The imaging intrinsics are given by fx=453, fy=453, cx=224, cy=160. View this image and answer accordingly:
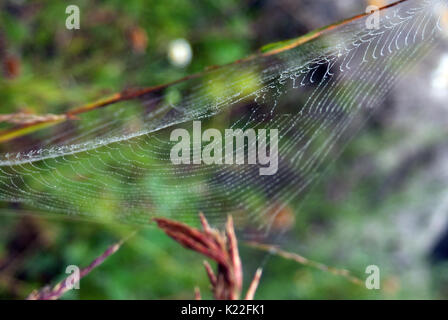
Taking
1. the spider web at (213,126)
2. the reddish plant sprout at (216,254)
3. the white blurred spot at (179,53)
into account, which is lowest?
the reddish plant sprout at (216,254)

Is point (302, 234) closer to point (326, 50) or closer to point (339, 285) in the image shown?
point (339, 285)

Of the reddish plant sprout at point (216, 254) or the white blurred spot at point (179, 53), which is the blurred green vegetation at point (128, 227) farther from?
the reddish plant sprout at point (216, 254)

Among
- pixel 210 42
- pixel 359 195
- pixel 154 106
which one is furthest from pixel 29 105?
pixel 359 195

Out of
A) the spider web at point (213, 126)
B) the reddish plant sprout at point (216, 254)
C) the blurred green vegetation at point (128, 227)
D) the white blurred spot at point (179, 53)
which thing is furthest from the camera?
the white blurred spot at point (179, 53)

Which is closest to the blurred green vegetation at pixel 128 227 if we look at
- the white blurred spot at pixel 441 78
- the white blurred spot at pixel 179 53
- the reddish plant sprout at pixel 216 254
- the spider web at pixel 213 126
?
the white blurred spot at pixel 179 53

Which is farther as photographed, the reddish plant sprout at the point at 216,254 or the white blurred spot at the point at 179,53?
the white blurred spot at the point at 179,53

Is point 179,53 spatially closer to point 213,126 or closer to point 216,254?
point 213,126
